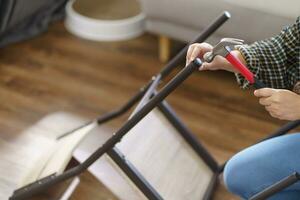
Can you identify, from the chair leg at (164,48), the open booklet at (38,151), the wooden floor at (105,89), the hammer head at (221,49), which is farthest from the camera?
the chair leg at (164,48)

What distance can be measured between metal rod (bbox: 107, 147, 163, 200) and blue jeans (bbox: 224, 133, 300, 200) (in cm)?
20

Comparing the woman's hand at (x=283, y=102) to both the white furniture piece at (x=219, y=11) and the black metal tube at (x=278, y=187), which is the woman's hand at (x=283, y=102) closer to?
the black metal tube at (x=278, y=187)

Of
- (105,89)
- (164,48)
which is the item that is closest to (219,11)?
(164,48)

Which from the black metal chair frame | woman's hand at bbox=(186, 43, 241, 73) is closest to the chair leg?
→ the black metal chair frame

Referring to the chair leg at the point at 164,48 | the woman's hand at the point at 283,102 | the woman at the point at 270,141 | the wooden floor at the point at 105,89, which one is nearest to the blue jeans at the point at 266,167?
the woman at the point at 270,141

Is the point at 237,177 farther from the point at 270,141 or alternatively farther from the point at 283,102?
the point at 283,102

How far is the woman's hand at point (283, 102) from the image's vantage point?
99cm

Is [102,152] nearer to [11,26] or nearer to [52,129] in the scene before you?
[52,129]

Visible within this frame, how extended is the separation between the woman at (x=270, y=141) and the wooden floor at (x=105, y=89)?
442mm

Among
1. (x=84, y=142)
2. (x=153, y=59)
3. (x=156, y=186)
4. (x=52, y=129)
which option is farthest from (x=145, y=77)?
(x=156, y=186)

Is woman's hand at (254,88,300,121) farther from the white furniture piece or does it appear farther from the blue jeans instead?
the white furniture piece

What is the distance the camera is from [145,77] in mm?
2068

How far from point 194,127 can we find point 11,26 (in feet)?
3.12

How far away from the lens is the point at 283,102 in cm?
99
